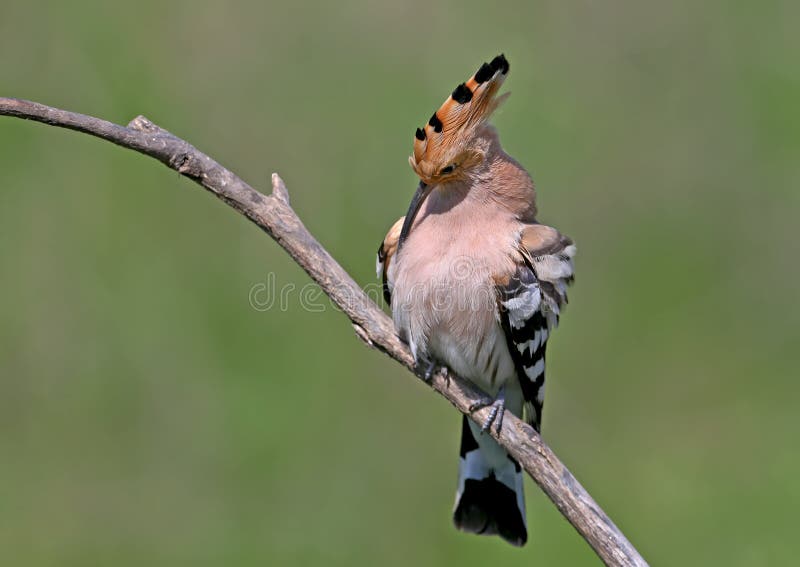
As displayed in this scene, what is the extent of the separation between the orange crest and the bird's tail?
91 centimetres

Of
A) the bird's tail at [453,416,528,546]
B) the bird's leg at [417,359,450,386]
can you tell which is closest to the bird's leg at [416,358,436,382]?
the bird's leg at [417,359,450,386]

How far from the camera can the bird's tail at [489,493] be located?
12.3 ft

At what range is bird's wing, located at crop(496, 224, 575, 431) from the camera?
3279 millimetres

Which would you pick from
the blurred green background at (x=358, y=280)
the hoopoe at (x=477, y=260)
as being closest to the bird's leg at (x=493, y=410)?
the hoopoe at (x=477, y=260)

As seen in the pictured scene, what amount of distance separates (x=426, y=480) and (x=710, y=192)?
6.09ft

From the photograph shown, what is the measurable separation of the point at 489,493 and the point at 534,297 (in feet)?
2.52

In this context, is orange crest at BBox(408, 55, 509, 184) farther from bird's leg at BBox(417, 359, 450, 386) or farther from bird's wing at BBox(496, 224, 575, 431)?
bird's leg at BBox(417, 359, 450, 386)

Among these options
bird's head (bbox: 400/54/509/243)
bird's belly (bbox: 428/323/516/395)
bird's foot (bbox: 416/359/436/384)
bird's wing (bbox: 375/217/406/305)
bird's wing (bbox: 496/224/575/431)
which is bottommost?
bird's foot (bbox: 416/359/436/384)

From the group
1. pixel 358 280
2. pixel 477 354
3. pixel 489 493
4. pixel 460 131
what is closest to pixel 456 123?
pixel 460 131

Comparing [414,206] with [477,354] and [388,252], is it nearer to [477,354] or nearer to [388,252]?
[388,252]

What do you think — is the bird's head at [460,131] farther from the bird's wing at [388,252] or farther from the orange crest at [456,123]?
the bird's wing at [388,252]

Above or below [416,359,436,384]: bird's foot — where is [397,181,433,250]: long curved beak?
above

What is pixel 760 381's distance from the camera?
504cm

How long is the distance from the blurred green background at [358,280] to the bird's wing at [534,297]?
3.96 ft
